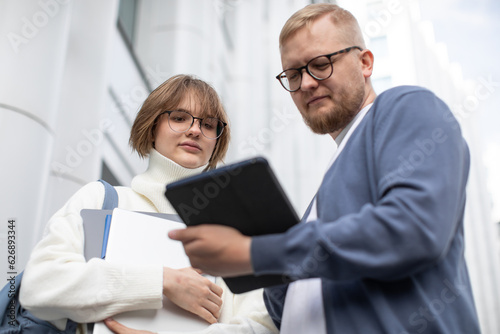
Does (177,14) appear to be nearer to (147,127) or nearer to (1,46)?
(1,46)

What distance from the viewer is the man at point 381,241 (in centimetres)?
71

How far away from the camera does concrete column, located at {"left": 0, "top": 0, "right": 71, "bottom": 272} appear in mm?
1986

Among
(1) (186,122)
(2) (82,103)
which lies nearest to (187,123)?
(1) (186,122)

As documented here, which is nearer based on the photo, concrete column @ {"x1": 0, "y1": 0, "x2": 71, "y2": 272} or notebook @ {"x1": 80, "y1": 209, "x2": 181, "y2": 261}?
notebook @ {"x1": 80, "y1": 209, "x2": 181, "y2": 261}

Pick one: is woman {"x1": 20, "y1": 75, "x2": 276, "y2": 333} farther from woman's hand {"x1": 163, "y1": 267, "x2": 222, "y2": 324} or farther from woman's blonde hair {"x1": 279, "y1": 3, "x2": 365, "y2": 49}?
woman's blonde hair {"x1": 279, "y1": 3, "x2": 365, "y2": 49}

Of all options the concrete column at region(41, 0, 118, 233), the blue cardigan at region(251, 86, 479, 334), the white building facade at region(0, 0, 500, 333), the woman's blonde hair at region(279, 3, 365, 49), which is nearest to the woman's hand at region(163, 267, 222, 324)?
the blue cardigan at region(251, 86, 479, 334)

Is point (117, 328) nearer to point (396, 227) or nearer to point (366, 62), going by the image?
point (396, 227)

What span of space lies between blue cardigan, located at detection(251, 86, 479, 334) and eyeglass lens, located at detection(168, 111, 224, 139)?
0.67 metres

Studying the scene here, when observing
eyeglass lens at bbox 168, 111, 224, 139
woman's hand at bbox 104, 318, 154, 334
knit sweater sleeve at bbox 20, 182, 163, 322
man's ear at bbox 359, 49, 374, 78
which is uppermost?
man's ear at bbox 359, 49, 374, 78

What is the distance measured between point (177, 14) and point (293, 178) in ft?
6.17

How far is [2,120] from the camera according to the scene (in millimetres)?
2014

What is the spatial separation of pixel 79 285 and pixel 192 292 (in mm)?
269

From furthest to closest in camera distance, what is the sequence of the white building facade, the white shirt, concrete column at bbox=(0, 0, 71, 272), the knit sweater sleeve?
the white building facade → concrete column at bbox=(0, 0, 71, 272) → the knit sweater sleeve → the white shirt

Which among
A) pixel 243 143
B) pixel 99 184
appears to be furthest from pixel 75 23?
pixel 99 184
